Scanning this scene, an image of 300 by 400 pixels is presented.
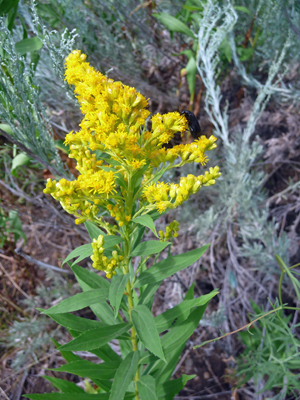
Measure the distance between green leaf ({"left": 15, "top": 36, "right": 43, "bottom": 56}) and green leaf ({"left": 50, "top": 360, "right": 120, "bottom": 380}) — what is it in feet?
5.91

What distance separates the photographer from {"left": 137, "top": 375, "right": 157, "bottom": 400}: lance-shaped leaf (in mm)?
1370

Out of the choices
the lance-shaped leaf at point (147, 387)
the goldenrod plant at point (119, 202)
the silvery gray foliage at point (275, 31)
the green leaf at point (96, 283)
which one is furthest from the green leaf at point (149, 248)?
the silvery gray foliage at point (275, 31)

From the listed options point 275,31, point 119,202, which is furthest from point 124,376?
point 275,31

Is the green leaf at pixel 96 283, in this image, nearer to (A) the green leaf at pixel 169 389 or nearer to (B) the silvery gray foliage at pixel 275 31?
(A) the green leaf at pixel 169 389

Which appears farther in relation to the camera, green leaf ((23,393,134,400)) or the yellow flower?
green leaf ((23,393,134,400))

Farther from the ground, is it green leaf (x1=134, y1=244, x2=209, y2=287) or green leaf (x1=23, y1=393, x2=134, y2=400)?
green leaf (x1=134, y1=244, x2=209, y2=287)

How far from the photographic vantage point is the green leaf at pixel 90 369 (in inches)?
52.2

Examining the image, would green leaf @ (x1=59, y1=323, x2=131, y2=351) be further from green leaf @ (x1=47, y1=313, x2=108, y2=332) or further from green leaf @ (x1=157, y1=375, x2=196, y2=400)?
green leaf @ (x1=157, y1=375, x2=196, y2=400)

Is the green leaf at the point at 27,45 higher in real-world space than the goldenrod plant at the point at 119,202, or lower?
higher

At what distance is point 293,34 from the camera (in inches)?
103

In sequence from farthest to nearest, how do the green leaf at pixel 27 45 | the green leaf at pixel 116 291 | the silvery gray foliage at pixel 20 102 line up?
the green leaf at pixel 27 45, the silvery gray foliage at pixel 20 102, the green leaf at pixel 116 291

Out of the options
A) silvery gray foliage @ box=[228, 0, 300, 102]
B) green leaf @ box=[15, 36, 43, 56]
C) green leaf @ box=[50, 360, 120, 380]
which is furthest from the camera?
silvery gray foliage @ box=[228, 0, 300, 102]

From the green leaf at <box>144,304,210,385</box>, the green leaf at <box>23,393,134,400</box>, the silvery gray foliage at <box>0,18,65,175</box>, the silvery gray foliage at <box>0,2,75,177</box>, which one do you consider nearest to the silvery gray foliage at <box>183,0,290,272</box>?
the green leaf at <box>144,304,210,385</box>

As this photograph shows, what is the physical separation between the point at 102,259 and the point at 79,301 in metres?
0.20
